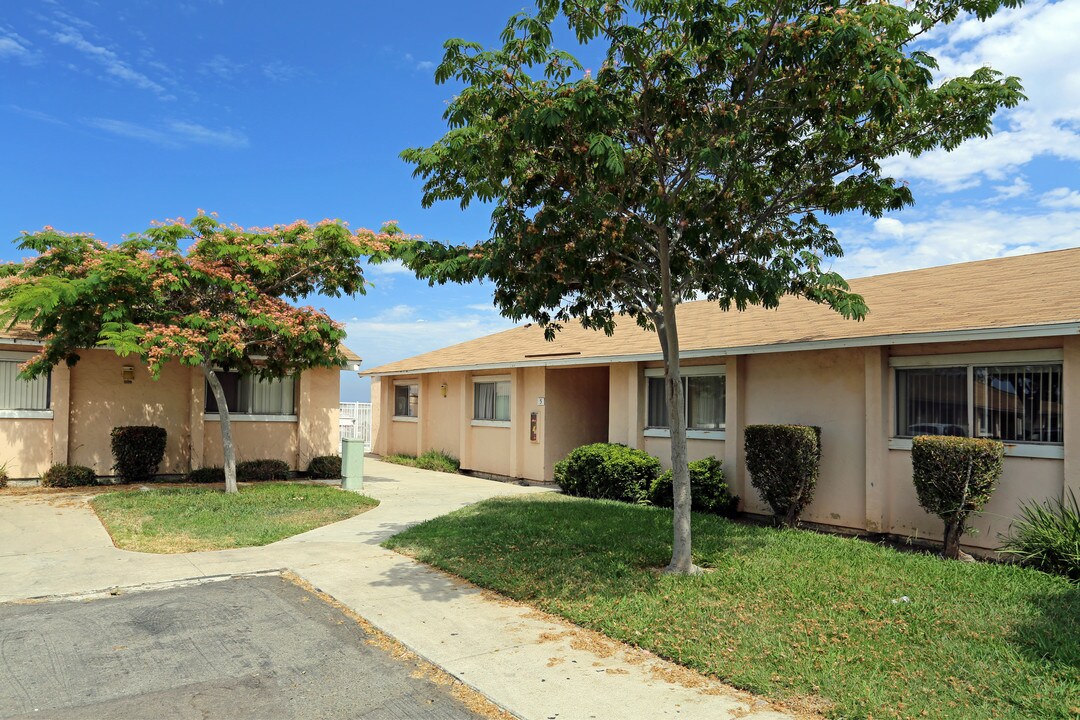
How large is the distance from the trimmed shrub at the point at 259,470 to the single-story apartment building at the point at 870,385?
202 inches

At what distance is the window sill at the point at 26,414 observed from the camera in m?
14.7

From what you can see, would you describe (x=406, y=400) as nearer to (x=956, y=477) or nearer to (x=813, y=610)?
(x=956, y=477)

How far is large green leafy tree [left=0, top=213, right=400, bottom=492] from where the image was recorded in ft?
40.2

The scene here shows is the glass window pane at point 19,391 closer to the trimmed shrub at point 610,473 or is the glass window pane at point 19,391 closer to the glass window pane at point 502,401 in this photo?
the glass window pane at point 502,401

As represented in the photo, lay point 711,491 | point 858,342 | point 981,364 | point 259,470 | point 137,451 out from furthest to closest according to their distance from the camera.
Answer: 1. point 259,470
2. point 137,451
3. point 711,491
4. point 858,342
5. point 981,364

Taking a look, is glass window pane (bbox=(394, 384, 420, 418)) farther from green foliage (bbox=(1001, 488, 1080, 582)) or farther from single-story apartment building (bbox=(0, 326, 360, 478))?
green foliage (bbox=(1001, 488, 1080, 582))

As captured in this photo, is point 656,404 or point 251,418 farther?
point 251,418

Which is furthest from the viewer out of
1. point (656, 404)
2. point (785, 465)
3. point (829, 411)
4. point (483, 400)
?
point (483, 400)

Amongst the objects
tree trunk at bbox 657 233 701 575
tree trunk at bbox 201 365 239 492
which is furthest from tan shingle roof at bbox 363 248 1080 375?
tree trunk at bbox 201 365 239 492

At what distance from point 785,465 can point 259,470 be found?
37.4ft

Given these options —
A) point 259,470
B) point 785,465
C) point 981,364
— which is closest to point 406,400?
point 259,470

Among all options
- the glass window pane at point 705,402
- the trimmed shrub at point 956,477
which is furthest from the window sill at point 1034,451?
the glass window pane at point 705,402

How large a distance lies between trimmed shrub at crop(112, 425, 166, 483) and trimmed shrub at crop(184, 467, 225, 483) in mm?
719

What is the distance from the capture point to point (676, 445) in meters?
8.08
